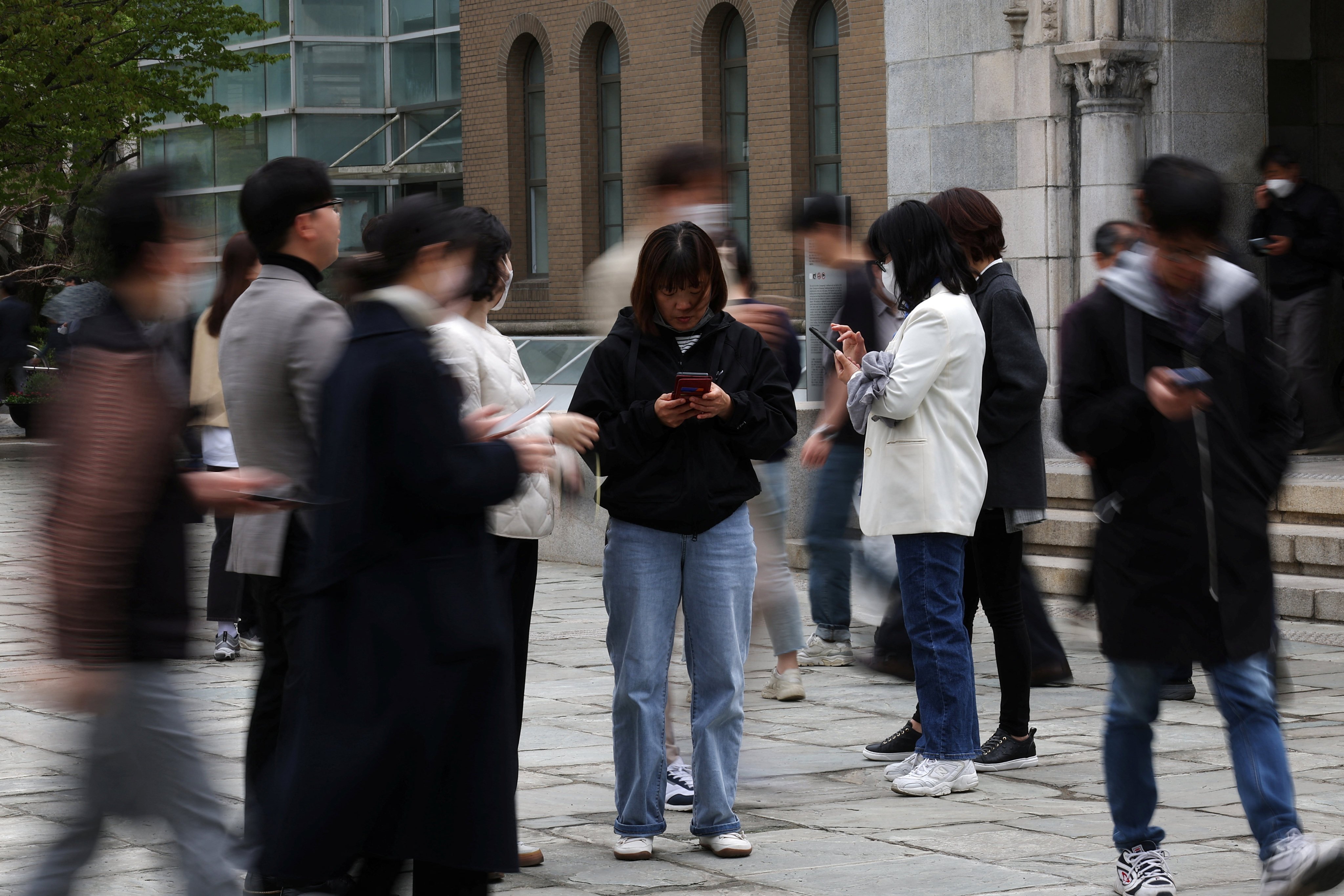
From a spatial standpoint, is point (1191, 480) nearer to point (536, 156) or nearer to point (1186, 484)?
point (1186, 484)

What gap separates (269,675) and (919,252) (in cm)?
263

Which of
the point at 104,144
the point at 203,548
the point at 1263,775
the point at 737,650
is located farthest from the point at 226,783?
the point at 104,144

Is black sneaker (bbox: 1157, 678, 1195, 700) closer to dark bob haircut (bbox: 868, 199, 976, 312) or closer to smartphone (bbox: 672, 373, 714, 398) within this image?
dark bob haircut (bbox: 868, 199, 976, 312)

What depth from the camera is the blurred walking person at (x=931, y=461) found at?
6359 millimetres

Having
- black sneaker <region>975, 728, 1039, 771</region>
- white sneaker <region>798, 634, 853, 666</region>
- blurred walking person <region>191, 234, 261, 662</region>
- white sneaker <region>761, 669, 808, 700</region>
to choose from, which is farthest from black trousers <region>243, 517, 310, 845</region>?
white sneaker <region>798, 634, 853, 666</region>

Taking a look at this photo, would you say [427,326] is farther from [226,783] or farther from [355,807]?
[226,783]

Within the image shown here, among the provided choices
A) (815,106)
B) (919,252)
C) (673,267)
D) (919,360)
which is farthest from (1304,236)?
(815,106)

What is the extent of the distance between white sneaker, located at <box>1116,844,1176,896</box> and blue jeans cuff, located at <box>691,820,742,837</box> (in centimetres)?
117

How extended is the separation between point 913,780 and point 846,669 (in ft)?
8.82

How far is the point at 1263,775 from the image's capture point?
4.83m

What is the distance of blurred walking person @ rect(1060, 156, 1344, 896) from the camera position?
15.8 feet

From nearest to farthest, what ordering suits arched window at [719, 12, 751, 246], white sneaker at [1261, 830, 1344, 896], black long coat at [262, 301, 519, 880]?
1. black long coat at [262, 301, 519, 880]
2. white sneaker at [1261, 830, 1344, 896]
3. arched window at [719, 12, 751, 246]

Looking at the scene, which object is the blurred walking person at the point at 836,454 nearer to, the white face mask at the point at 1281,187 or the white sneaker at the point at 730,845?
the white sneaker at the point at 730,845

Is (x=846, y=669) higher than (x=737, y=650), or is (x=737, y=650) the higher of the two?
(x=737, y=650)
